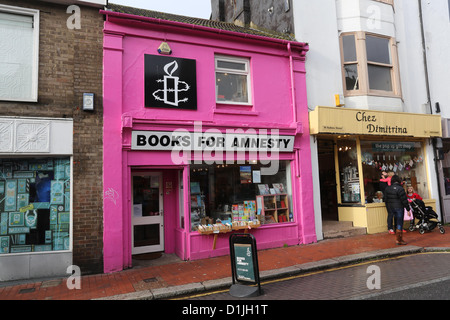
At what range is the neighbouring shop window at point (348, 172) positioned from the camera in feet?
34.4

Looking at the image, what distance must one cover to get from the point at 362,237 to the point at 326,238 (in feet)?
3.58

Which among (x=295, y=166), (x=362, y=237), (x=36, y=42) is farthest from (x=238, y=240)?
(x=36, y=42)

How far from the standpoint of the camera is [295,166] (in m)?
9.41

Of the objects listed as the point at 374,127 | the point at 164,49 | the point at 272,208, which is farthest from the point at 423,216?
the point at 164,49

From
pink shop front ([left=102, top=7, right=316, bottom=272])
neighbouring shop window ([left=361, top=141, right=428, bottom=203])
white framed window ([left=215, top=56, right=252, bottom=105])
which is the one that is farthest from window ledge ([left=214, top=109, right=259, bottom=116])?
neighbouring shop window ([left=361, top=141, right=428, bottom=203])

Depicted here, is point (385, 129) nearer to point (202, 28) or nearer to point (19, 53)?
point (202, 28)

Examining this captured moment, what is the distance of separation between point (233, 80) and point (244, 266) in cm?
562

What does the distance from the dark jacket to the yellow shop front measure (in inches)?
42.4

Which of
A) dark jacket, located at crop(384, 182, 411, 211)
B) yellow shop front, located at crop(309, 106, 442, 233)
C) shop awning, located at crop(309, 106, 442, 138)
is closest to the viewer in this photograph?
dark jacket, located at crop(384, 182, 411, 211)

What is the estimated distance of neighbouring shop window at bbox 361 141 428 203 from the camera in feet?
34.7

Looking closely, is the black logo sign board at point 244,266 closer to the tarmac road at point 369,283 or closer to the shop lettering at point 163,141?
the tarmac road at point 369,283

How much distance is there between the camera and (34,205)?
6.99 metres

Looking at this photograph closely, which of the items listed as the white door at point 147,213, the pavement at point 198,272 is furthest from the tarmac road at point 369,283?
the white door at point 147,213

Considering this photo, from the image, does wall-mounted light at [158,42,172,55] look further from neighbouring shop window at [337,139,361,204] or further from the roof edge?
neighbouring shop window at [337,139,361,204]
